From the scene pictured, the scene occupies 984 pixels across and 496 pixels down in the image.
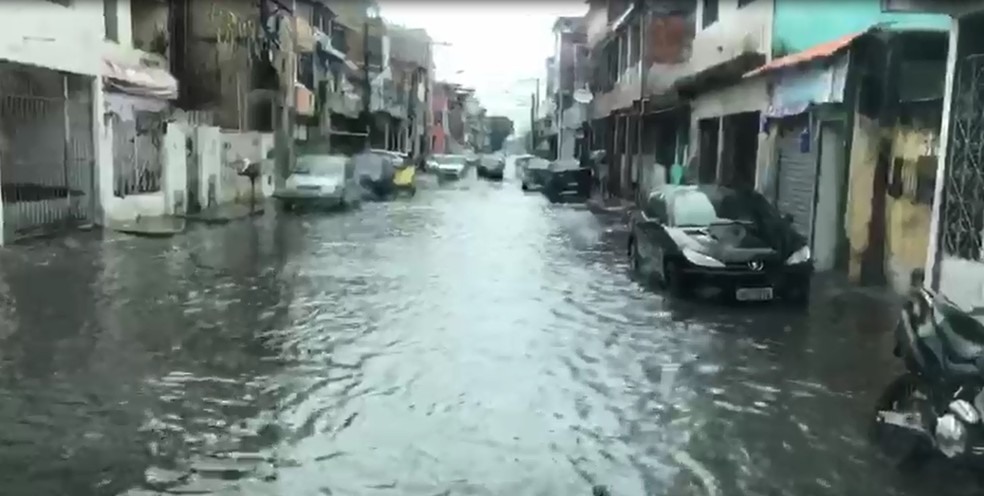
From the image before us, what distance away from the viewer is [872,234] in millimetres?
14711

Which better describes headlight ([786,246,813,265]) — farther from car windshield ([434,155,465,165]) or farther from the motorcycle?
car windshield ([434,155,465,165])

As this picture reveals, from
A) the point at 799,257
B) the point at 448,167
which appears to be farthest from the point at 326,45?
the point at 799,257

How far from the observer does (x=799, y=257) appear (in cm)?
1274

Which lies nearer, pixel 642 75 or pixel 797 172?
pixel 797 172

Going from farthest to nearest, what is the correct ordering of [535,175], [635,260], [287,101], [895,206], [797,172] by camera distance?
[535,175] < [287,101] < [797,172] < [635,260] < [895,206]

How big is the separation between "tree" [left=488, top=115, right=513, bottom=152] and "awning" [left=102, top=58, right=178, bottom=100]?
12424cm

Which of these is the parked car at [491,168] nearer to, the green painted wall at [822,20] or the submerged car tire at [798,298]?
the green painted wall at [822,20]

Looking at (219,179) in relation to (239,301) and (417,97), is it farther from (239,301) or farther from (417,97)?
(417,97)

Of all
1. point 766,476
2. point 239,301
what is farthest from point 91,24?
point 766,476

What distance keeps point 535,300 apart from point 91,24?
1309 centimetres

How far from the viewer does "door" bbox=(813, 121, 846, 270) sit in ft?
51.4

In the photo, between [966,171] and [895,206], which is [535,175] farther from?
[966,171]

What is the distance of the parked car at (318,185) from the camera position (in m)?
29.8

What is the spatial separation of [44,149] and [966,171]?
56.2 ft
